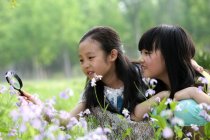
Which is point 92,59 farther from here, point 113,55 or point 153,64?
point 153,64

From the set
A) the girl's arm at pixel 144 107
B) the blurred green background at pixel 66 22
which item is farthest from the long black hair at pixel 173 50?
the blurred green background at pixel 66 22

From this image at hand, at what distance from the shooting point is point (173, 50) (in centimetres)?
284

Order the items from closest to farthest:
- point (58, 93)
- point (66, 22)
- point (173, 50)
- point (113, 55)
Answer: point (173, 50) → point (113, 55) → point (58, 93) → point (66, 22)

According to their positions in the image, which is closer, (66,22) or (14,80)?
(14,80)

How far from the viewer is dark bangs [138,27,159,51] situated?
285cm

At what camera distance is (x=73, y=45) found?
141 ft

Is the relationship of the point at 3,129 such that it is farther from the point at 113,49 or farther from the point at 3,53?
the point at 3,53

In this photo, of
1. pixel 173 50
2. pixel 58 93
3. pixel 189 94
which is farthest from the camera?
pixel 58 93

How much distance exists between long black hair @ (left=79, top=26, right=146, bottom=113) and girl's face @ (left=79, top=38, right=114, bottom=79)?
0.05 m

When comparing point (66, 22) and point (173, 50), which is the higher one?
point (66, 22)

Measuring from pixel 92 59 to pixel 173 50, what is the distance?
536 millimetres

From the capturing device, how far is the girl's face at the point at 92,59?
2949 mm

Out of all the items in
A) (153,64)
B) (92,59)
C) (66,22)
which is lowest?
(153,64)

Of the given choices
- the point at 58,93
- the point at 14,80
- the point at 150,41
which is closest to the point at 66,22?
the point at 58,93
